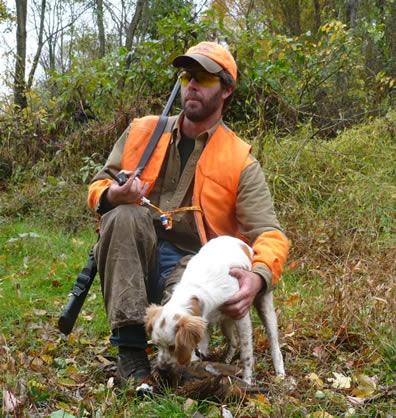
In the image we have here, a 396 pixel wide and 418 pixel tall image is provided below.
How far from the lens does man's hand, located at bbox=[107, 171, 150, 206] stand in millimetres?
3102

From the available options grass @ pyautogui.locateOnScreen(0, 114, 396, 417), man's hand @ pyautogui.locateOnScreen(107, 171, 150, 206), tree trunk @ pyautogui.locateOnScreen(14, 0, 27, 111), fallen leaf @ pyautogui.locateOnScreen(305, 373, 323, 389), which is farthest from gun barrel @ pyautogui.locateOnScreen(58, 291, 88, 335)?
tree trunk @ pyautogui.locateOnScreen(14, 0, 27, 111)

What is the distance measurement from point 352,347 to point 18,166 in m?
7.80

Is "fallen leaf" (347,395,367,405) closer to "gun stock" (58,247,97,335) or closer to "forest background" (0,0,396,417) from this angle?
"forest background" (0,0,396,417)

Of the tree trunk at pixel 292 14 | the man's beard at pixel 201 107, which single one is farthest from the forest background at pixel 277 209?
the tree trunk at pixel 292 14

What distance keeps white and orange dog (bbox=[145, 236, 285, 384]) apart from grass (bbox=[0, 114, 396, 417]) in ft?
0.67

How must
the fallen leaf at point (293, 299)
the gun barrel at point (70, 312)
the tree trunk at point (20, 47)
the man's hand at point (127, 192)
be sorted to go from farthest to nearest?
the tree trunk at point (20, 47) < the fallen leaf at point (293, 299) < the gun barrel at point (70, 312) < the man's hand at point (127, 192)

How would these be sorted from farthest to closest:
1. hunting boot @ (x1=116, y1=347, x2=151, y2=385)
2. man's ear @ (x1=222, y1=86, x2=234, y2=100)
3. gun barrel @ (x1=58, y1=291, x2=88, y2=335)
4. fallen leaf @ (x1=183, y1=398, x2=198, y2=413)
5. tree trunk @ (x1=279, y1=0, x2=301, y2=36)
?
tree trunk @ (x1=279, y1=0, x2=301, y2=36) → man's ear @ (x1=222, y1=86, x2=234, y2=100) → gun barrel @ (x1=58, y1=291, x2=88, y2=335) → hunting boot @ (x1=116, y1=347, x2=151, y2=385) → fallen leaf @ (x1=183, y1=398, x2=198, y2=413)

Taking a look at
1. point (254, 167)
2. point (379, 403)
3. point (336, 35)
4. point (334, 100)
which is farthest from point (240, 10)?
point (379, 403)

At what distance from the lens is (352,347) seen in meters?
3.37

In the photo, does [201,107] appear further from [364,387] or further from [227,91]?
[364,387]

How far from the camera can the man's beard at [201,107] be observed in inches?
138

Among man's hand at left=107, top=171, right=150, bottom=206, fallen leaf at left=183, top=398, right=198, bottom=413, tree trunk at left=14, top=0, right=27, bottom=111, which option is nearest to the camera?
fallen leaf at left=183, top=398, right=198, bottom=413

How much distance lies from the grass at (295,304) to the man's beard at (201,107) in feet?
5.34

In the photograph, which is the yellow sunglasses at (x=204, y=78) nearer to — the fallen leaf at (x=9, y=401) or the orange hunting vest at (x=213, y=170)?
the orange hunting vest at (x=213, y=170)
